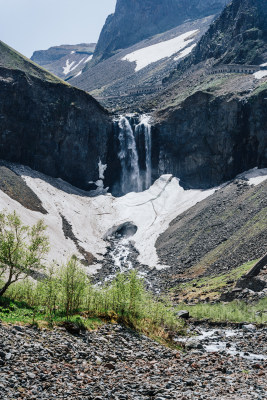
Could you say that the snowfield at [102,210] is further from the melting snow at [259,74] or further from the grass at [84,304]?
the melting snow at [259,74]

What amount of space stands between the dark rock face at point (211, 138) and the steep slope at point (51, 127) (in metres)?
16.4

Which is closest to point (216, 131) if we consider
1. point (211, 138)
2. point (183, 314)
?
point (211, 138)

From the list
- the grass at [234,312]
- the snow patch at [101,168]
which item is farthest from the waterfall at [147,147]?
the grass at [234,312]

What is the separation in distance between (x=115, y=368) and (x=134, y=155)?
83.2m

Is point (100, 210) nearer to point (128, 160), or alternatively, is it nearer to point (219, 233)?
point (128, 160)

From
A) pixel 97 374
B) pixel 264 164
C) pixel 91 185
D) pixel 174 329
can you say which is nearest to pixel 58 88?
pixel 91 185

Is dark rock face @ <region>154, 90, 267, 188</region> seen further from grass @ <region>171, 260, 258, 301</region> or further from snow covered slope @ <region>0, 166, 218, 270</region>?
grass @ <region>171, 260, 258, 301</region>

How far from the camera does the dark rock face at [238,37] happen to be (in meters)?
132

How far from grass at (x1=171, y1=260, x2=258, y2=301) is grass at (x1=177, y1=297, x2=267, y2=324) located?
14.7 feet

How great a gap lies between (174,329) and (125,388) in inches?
572

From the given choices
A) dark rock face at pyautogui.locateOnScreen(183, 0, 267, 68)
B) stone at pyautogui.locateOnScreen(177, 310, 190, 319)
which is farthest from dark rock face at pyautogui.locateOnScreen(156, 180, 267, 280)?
dark rock face at pyautogui.locateOnScreen(183, 0, 267, 68)

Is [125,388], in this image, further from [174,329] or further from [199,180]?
[199,180]

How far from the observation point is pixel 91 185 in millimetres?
96250

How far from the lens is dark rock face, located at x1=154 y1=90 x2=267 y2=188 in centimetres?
8506
